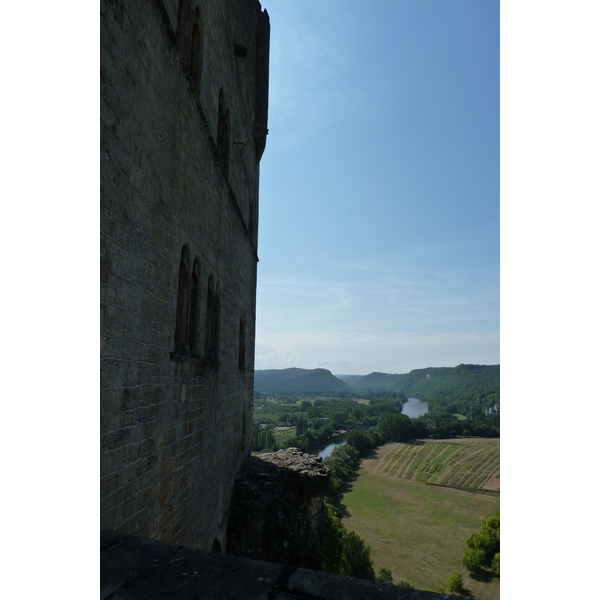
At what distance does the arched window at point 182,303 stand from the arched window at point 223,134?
9.91 feet

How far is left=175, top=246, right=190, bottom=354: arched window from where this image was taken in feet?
17.1

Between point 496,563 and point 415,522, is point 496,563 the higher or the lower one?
the higher one

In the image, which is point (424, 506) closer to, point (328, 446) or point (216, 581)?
point (328, 446)

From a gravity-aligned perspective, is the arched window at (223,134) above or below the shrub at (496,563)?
above

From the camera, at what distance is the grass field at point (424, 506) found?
40.5m

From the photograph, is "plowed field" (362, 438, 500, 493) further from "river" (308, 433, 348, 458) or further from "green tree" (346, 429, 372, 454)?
"river" (308, 433, 348, 458)

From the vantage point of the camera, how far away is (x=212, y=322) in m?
7.22

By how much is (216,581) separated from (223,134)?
754 centimetres

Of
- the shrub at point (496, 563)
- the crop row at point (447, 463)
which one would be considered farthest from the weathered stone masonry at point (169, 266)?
the crop row at point (447, 463)

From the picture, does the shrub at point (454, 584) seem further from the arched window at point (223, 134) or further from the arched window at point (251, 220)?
the arched window at point (223, 134)

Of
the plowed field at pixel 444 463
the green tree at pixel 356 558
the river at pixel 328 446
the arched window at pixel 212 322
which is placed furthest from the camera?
the river at pixel 328 446

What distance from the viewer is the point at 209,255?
652 cm

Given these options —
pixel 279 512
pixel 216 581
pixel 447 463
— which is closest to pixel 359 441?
pixel 447 463

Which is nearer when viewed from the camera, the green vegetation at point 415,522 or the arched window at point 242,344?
the arched window at point 242,344
